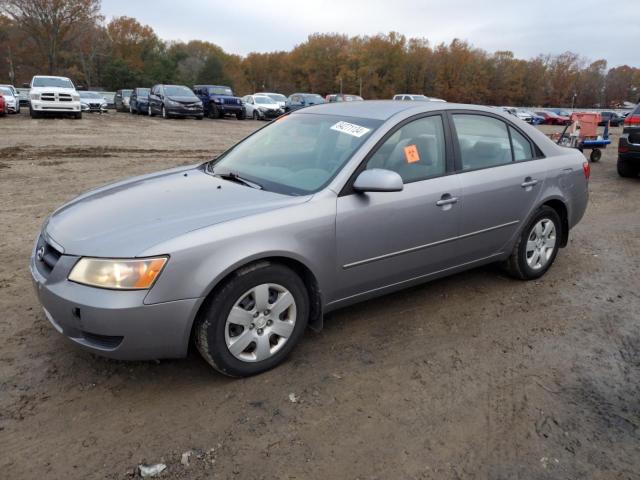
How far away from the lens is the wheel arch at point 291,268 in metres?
2.76

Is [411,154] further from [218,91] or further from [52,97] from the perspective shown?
[218,91]

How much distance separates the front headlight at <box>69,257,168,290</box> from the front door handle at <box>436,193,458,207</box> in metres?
1.99

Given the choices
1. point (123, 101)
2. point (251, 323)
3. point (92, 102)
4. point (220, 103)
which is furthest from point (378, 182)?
point (123, 101)

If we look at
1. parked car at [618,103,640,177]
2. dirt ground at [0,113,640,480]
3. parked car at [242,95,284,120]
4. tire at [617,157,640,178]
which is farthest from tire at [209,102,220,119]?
dirt ground at [0,113,640,480]

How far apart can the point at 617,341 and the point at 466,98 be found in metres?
91.7

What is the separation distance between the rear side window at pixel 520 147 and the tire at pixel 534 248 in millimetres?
485

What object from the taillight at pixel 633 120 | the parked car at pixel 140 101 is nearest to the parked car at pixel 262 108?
the parked car at pixel 140 101

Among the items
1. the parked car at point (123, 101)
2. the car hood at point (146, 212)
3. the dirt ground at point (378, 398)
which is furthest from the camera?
the parked car at point (123, 101)

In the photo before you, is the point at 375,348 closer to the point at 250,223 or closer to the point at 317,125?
the point at 250,223

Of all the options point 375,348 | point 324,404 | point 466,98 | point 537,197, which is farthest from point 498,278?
point 466,98

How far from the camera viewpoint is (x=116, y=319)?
2568mm

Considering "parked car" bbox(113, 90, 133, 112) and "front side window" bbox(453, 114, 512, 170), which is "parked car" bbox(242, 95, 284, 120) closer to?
"parked car" bbox(113, 90, 133, 112)

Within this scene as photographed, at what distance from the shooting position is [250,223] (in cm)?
286

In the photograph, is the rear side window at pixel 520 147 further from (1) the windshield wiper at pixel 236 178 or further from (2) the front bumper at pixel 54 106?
(2) the front bumper at pixel 54 106
